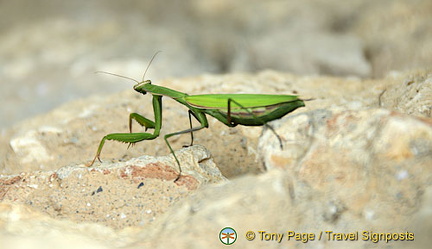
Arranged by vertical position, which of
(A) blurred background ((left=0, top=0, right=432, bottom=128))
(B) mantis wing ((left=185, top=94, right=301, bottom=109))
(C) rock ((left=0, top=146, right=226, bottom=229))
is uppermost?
(A) blurred background ((left=0, top=0, right=432, bottom=128))

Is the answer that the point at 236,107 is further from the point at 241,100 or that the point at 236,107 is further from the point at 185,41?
the point at 185,41

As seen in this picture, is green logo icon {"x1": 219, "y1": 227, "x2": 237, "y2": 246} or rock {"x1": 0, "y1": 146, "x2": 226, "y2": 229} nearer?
green logo icon {"x1": 219, "y1": 227, "x2": 237, "y2": 246}

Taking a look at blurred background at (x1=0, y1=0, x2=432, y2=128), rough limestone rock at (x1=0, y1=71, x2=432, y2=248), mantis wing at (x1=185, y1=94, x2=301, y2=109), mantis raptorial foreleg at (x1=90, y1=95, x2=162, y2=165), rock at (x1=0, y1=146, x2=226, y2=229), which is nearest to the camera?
rough limestone rock at (x1=0, y1=71, x2=432, y2=248)

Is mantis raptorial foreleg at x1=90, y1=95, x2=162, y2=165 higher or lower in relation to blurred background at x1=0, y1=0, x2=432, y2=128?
lower

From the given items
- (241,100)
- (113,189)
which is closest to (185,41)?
(241,100)

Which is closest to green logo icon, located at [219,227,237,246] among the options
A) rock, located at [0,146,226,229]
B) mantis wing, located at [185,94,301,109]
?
rock, located at [0,146,226,229]

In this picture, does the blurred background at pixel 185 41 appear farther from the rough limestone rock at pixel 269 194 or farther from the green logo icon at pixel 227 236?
the green logo icon at pixel 227 236

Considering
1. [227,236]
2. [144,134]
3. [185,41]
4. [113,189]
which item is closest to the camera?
[227,236]

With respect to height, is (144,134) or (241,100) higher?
(241,100)

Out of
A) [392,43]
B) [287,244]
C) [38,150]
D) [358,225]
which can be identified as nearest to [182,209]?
[287,244]

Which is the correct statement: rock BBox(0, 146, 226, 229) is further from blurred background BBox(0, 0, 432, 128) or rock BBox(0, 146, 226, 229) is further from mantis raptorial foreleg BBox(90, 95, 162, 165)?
blurred background BBox(0, 0, 432, 128)
